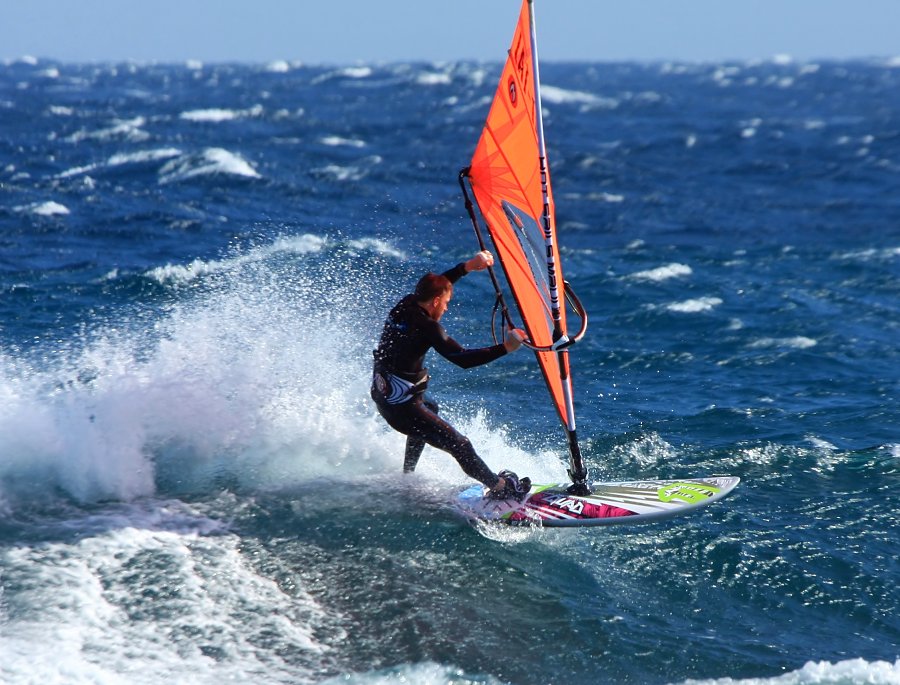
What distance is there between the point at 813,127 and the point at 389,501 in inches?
2135

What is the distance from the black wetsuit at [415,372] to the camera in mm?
8125

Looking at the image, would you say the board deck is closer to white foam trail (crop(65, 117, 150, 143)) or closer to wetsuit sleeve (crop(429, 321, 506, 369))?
wetsuit sleeve (crop(429, 321, 506, 369))

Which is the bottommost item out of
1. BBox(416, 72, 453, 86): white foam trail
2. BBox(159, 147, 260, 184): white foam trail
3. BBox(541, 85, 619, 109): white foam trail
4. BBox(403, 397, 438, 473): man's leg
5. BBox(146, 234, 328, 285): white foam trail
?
BBox(403, 397, 438, 473): man's leg

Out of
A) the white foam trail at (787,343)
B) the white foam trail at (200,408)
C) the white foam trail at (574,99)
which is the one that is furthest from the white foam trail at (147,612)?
the white foam trail at (574,99)

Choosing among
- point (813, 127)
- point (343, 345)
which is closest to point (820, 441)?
point (343, 345)

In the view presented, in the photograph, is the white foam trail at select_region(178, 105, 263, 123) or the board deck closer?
the board deck

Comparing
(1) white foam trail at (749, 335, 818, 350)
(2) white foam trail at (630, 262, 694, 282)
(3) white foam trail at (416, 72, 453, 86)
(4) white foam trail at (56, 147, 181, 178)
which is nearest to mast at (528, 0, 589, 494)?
(1) white foam trail at (749, 335, 818, 350)

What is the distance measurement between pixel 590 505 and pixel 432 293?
7.36 ft

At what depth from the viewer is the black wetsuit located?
812 centimetres

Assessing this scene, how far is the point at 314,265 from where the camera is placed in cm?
1731

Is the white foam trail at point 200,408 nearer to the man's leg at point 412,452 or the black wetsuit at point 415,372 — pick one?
the man's leg at point 412,452

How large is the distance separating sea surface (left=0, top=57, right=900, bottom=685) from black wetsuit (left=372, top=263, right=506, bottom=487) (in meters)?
0.67

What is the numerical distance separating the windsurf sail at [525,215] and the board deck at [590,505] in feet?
0.75

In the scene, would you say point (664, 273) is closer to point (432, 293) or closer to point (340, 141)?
point (432, 293)
